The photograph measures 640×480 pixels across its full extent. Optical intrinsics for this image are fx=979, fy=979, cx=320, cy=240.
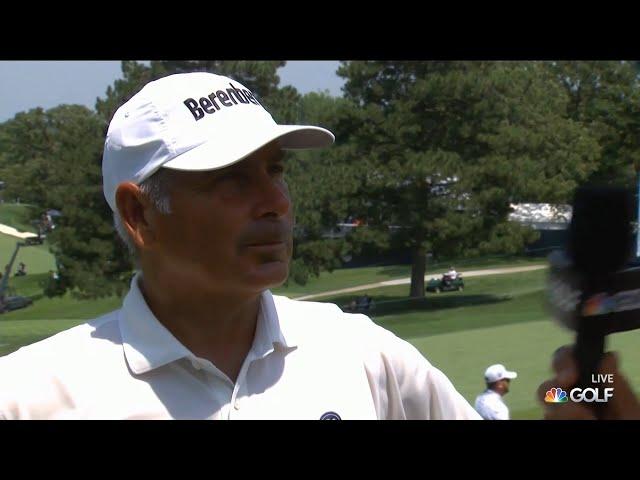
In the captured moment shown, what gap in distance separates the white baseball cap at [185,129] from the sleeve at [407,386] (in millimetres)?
308

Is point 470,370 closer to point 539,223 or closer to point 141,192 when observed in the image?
point 539,223

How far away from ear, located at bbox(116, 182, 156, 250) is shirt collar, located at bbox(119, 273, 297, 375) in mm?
82

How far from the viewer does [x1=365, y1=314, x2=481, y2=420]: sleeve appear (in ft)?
4.15

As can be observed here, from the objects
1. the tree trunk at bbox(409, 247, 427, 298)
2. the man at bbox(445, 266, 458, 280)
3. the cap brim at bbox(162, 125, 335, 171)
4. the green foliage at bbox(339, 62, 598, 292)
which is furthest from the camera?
the man at bbox(445, 266, 458, 280)

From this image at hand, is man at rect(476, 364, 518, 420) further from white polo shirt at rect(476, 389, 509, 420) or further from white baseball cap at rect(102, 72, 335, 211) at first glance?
white baseball cap at rect(102, 72, 335, 211)

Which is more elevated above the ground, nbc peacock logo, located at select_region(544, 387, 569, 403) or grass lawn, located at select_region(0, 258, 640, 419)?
nbc peacock logo, located at select_region(544, 387, 569, 403)

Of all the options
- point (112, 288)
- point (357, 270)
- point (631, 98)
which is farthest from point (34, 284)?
point (631, 98)

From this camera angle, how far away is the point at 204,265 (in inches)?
45.9

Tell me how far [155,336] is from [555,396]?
538mm

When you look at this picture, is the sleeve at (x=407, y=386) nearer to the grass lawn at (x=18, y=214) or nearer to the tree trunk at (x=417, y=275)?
the grass lawn at (x=18, y=214)

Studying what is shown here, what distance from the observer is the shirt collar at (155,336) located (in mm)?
1177

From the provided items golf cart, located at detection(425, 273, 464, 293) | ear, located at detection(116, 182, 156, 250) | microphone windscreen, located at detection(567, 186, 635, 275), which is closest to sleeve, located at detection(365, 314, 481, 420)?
ear, located at detection(116, 182, 156, 250)

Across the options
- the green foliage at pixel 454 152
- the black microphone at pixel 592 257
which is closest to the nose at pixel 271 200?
→ the black microphone at pixel 592 257

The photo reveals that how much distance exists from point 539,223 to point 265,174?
22629 mm
